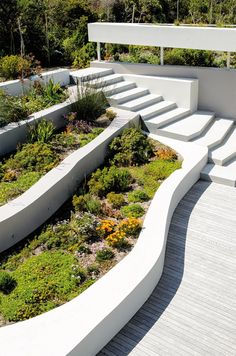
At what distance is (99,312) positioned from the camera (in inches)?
193

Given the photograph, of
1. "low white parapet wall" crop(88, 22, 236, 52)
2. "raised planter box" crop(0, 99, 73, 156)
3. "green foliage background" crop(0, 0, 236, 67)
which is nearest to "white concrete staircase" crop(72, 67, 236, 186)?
"low white parapet wall" crop(88, 22, 236, 52)

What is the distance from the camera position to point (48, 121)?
9.07 m

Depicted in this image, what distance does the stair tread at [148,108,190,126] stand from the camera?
414 inches

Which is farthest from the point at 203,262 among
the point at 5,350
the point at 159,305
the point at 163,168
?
the point at 5,350

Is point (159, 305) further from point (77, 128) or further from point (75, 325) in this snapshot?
point (77, 128)

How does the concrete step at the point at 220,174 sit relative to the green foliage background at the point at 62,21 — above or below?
below

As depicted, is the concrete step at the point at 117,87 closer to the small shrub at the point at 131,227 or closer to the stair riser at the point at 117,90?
the stair riser at the point at 117,90

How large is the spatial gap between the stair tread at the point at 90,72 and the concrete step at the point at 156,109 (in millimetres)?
2030

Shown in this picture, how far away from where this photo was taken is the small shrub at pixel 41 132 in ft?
27.9

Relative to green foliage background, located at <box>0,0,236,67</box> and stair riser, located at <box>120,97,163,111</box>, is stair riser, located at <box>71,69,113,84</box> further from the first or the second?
stair riser, located at <box>120,97,163,111</box>

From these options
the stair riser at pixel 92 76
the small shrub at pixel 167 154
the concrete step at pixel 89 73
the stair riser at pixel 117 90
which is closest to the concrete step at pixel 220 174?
the small shrub at pixel 167 154

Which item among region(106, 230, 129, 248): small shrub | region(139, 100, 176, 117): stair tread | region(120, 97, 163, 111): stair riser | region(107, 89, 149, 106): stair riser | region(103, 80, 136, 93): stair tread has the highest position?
region(103, 80, 136, 93): stair tread

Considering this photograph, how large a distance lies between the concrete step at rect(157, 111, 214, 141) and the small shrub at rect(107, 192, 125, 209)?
3.31m

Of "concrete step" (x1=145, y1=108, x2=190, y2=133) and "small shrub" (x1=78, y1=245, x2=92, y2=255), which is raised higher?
"concrete step" (x1=145, y1=108, x2=190, y2=133)
